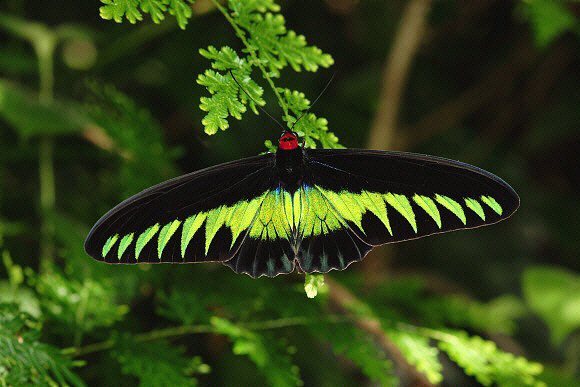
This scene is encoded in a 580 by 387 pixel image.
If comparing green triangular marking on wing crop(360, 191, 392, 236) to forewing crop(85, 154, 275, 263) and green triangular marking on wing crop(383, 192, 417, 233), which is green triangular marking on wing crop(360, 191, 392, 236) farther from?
forewing crop(85, 154, 275, 263)

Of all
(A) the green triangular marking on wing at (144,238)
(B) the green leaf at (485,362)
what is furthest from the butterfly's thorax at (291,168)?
(B) the green leaf at (485,362)

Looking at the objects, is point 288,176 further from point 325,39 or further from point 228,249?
point 325,39

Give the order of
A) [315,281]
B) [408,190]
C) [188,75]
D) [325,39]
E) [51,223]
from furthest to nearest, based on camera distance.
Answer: [325,39], [188,75], [51,223], [408,190], [315,281]

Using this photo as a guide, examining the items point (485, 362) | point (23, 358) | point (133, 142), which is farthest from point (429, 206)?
point (133, 142)

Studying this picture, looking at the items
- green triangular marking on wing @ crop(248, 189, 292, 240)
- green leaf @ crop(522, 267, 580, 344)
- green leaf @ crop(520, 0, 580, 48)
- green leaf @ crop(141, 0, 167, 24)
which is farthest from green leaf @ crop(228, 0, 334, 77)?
green leaf @ crop(522, 267, 580, 344)

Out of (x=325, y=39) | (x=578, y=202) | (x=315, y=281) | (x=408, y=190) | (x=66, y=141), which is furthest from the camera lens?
(x=578, y=202)

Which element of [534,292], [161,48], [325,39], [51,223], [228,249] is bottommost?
[228,249]

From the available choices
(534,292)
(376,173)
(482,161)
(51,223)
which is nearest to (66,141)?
(51,223)
